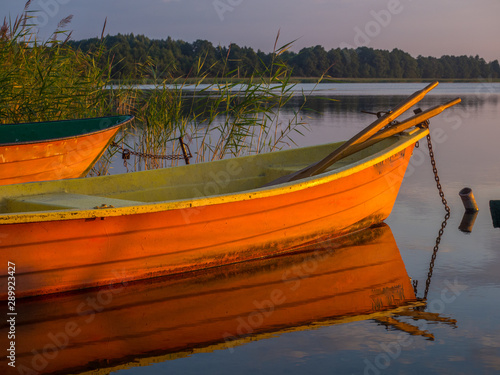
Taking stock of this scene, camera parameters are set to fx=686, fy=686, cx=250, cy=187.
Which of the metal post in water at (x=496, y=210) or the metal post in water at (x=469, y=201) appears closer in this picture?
the metal post in water at (x=496, y=210)

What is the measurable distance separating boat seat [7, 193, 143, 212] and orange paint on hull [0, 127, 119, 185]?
1547mm

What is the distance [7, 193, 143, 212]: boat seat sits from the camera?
15.3ft

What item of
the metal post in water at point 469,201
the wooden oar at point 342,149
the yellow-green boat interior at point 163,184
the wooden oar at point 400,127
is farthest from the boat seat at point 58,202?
the metal post in water at point 469,201

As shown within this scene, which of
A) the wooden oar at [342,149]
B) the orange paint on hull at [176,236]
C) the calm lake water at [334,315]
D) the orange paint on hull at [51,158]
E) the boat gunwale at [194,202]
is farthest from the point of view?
the orange paint on hull at [51,158]

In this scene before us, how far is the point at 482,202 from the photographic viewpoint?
7695 millimetres

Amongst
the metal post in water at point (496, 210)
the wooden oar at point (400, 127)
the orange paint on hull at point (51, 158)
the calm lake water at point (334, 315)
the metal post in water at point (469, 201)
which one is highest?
the wooden oar at point (400, 127)

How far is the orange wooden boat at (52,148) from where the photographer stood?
6.49m

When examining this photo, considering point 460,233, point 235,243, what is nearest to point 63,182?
point 235,243

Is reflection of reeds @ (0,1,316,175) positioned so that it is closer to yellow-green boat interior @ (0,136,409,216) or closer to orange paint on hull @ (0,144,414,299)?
yellow-green boat interior @ (0,136,409,216)

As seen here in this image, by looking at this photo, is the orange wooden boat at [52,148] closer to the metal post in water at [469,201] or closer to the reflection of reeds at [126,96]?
the reflection of reeds at [126,96]

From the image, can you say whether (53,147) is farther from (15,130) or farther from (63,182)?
(63,182)

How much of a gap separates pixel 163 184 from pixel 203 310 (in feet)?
5.92

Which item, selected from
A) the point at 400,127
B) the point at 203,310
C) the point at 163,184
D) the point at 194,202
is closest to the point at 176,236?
the point at 194,202

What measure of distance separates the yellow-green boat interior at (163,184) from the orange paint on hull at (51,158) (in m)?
1.36
